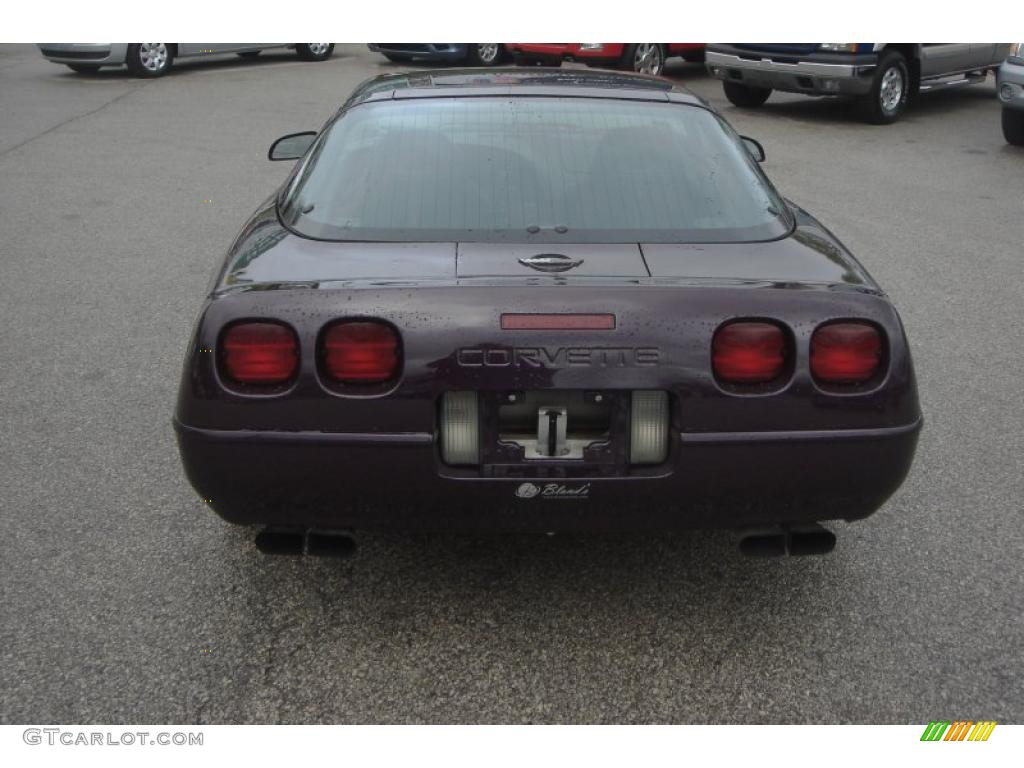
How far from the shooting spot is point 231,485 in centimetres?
283

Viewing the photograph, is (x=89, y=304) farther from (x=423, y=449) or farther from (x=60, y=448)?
(x=423, y=449)

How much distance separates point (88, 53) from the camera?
54.5ft

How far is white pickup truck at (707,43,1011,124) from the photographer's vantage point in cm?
1250

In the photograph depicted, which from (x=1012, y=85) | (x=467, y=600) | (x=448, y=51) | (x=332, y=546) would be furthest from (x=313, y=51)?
(x=332, y=546)

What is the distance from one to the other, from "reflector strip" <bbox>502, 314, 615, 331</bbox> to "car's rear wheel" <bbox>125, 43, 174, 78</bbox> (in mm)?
15740

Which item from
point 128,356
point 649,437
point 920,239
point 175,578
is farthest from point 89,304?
point 920,239

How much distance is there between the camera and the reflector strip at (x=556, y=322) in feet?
8.76

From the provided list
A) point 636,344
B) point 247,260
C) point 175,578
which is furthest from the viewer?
point 175,578

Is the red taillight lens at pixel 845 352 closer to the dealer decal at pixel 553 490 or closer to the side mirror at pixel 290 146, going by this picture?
the dealer decal at pixel 553 490

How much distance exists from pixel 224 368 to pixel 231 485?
29cm

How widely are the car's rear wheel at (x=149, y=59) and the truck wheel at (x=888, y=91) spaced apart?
10.3 meters

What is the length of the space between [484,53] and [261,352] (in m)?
17.1
